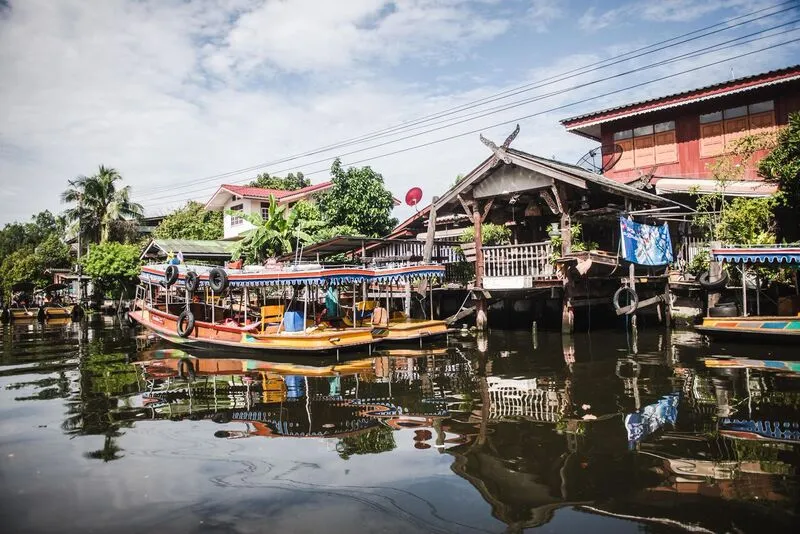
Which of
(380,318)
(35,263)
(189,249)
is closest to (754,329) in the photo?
(380,318)

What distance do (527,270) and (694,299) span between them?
21.4ft

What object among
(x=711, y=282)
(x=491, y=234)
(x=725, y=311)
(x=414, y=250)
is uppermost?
(x=491, y=234)

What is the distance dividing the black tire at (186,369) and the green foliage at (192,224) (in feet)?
73.3

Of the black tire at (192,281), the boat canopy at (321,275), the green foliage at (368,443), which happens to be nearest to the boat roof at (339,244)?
the boat canopy at (321,275)

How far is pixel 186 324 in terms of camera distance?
50.9 ft

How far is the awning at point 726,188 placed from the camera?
16500mm

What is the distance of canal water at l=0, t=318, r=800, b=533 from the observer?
4.47 m

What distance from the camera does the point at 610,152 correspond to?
20.6 metres

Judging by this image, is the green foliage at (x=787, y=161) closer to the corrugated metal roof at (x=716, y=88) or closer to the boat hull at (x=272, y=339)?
the corrugated metal roof at (x=716, y=88)

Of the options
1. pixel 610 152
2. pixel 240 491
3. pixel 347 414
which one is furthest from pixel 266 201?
pixel 240 491

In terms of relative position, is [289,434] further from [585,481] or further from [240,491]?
[585,481]

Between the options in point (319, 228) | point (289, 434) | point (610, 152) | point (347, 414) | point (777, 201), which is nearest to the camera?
point (289, 434)

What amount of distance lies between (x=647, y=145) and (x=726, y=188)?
410 cm

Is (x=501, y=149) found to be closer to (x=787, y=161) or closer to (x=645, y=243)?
(x=645, y=243)
